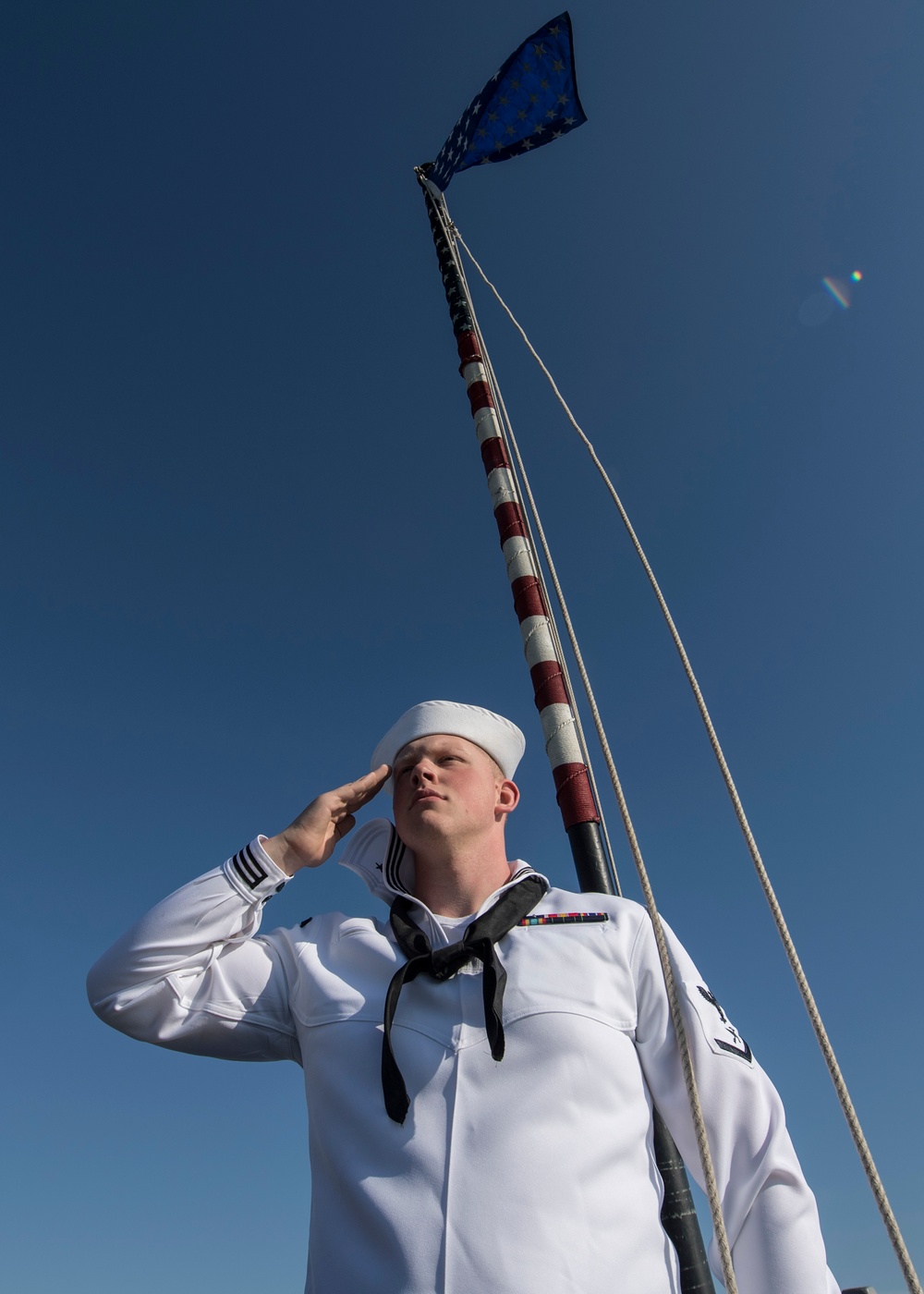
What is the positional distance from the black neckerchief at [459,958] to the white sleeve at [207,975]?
0.49m

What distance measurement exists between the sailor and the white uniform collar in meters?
0.01

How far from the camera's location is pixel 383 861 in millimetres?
3211

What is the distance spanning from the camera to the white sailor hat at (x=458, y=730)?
3.65 m

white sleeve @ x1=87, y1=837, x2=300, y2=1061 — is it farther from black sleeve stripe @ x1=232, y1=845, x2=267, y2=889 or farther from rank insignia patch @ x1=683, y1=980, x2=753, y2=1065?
rank insignia patch @ x1=683, y1=980, x2=753, y2=1065

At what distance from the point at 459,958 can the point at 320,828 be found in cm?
75

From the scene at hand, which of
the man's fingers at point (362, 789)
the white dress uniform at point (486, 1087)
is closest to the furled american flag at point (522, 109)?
the man's fingers at point (362, 789)

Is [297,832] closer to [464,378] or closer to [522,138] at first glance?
[464,378]

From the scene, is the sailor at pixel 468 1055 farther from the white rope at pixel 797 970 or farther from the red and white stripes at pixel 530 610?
the red and white stripes at pixel 530 610

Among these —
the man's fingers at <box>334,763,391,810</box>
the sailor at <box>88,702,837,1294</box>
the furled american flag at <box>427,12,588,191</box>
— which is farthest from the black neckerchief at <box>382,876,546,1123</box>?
the furled american flag at <box>427,12,588,191</box>

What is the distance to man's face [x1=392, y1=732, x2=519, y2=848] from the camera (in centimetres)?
311

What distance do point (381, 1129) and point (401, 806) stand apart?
1.23 meters

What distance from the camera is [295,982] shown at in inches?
111

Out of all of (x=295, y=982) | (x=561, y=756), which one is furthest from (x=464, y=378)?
(x=295, y=982)

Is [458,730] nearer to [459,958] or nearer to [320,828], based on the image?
[320,828]
